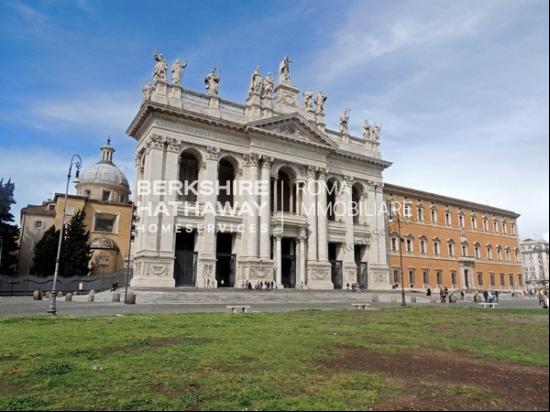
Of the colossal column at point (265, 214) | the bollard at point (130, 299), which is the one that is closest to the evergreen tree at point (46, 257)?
the bollard at point (130, 299)

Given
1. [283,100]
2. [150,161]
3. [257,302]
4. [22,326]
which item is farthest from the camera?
[283,100]

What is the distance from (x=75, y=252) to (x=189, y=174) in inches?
593

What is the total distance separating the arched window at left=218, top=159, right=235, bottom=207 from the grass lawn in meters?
28.2

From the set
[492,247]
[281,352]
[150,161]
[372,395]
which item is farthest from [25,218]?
[492,247]

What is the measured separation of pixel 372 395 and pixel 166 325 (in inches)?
399

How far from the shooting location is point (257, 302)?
31.8 metres

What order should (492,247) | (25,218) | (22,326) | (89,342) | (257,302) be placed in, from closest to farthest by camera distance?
(89,342) < (22,326) < (257,302) < (25,218) < (492,247)

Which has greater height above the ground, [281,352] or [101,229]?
[101,229]

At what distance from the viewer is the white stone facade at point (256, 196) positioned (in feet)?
117

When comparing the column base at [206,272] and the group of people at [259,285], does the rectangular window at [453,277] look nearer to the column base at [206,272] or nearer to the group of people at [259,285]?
the group of people at [259,285]

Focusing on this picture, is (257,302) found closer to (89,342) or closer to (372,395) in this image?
(89,342)

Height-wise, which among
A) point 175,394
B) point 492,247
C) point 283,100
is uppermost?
point 283,100

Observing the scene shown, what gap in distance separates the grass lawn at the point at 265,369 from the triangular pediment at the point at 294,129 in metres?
29.6

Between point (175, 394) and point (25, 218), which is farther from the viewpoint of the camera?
point (25, 218)
